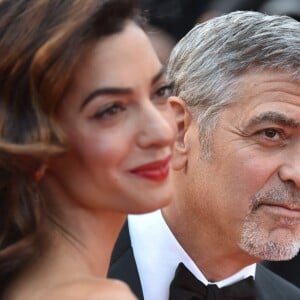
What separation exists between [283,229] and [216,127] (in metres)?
0.37

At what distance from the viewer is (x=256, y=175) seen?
9.27ft

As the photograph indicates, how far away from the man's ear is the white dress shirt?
0.58ft

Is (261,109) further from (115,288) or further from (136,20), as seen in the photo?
(115,288)

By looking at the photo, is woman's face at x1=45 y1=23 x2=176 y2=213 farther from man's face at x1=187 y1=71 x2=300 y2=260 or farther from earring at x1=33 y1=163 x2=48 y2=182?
man's face at x1=187 y1=71 x2=300 y2=260

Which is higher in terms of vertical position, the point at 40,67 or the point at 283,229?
the point at 40,67

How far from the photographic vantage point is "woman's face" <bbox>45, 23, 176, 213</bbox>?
178 centimetres

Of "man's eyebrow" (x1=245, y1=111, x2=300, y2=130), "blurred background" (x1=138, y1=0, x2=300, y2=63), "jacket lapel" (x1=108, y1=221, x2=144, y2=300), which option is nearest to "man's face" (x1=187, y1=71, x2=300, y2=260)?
"man's eyebrow" (x1=245, y1=111, x2=300, y2=130)

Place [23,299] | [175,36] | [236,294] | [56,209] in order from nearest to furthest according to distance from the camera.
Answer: [23,299]
[56,209]
[236,294]
[175,36]

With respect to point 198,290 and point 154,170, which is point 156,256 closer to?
point 198,290

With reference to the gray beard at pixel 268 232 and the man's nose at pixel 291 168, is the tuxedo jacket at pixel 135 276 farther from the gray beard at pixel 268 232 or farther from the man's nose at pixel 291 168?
the man's nose at pixel 291 168

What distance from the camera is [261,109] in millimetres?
2844

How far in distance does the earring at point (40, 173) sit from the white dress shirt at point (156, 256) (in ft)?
3.28

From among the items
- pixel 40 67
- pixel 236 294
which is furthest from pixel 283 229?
pixel 40 67

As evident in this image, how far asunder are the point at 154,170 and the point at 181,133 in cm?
115
